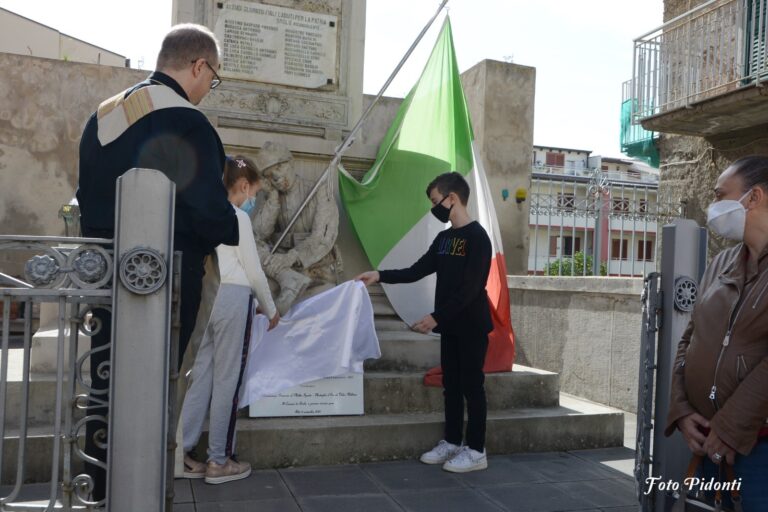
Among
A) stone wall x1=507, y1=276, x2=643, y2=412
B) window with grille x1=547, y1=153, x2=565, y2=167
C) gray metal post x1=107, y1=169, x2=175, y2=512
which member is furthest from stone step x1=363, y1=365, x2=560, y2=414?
window with grille x1=547, y1=153, x2=565, y2=167

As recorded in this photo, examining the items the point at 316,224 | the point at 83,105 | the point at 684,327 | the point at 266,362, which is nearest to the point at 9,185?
the point at 83,105

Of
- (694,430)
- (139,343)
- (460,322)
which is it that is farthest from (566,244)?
(139,343)

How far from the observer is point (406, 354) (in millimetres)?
5285

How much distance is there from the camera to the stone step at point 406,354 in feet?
17.1

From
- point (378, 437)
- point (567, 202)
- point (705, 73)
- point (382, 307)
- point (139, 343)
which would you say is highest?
point (705, 73)

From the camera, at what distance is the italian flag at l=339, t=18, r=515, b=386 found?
19.3 ft

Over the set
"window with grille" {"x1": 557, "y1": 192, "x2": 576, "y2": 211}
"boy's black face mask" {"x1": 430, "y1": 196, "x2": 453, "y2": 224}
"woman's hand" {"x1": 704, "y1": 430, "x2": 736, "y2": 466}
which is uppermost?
"window with grille" {"x1": 557, "y1": 192, "x2": 576, "y2": 211}

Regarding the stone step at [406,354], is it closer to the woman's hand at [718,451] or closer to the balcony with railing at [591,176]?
the woman's hand at [718,451]

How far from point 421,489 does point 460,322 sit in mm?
1029

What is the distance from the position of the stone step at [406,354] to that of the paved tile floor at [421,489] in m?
Result: 0.89

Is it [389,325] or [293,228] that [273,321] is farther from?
Answer: [389,325]

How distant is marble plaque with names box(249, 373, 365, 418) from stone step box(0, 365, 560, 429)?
5.4 inches

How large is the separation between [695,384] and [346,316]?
2.56m

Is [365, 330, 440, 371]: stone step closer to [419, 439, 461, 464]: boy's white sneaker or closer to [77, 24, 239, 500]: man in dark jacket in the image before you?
[419, 439, 461, 464]: boy's white sneaker
